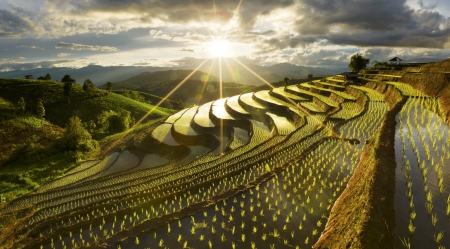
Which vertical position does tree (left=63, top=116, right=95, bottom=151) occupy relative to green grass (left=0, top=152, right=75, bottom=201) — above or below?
above

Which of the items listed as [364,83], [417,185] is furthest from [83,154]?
[364,83]

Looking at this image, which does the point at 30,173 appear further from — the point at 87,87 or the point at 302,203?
the point at 87,87

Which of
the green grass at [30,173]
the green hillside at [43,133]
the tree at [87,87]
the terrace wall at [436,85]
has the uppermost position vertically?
the tree at [87,87]

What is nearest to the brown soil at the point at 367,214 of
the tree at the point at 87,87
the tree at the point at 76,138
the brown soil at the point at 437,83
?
the brown soil at the point at 437,83

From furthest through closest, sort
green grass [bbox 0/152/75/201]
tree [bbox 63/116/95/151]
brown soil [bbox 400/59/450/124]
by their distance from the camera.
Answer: tree [bbox 63/116/95/151] < green grass [bbox 0/152/75/201] < brown soil [bbox 400/59/450/124]

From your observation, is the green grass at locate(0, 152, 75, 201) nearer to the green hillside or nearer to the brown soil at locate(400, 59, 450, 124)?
the green hillside

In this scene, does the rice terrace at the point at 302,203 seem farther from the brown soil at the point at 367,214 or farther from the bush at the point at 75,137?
the bush at the point at 75,137

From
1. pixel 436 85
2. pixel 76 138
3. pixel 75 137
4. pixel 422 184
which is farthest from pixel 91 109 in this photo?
pixel 422 184

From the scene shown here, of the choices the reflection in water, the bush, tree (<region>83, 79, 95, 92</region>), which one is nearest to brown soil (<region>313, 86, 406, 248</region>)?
the reflection in water

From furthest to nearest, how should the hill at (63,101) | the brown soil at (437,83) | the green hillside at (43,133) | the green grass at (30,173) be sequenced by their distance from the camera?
the hill at (63,101) → the green hillside at (43,133) → the green grass at (30,173) → the brown soil at (437,83)

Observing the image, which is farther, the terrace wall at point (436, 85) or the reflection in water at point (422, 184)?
the terrace wall at point (436, 85)

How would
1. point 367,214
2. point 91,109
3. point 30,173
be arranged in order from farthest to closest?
point 91,109 → point 30,173 → point 367,214
